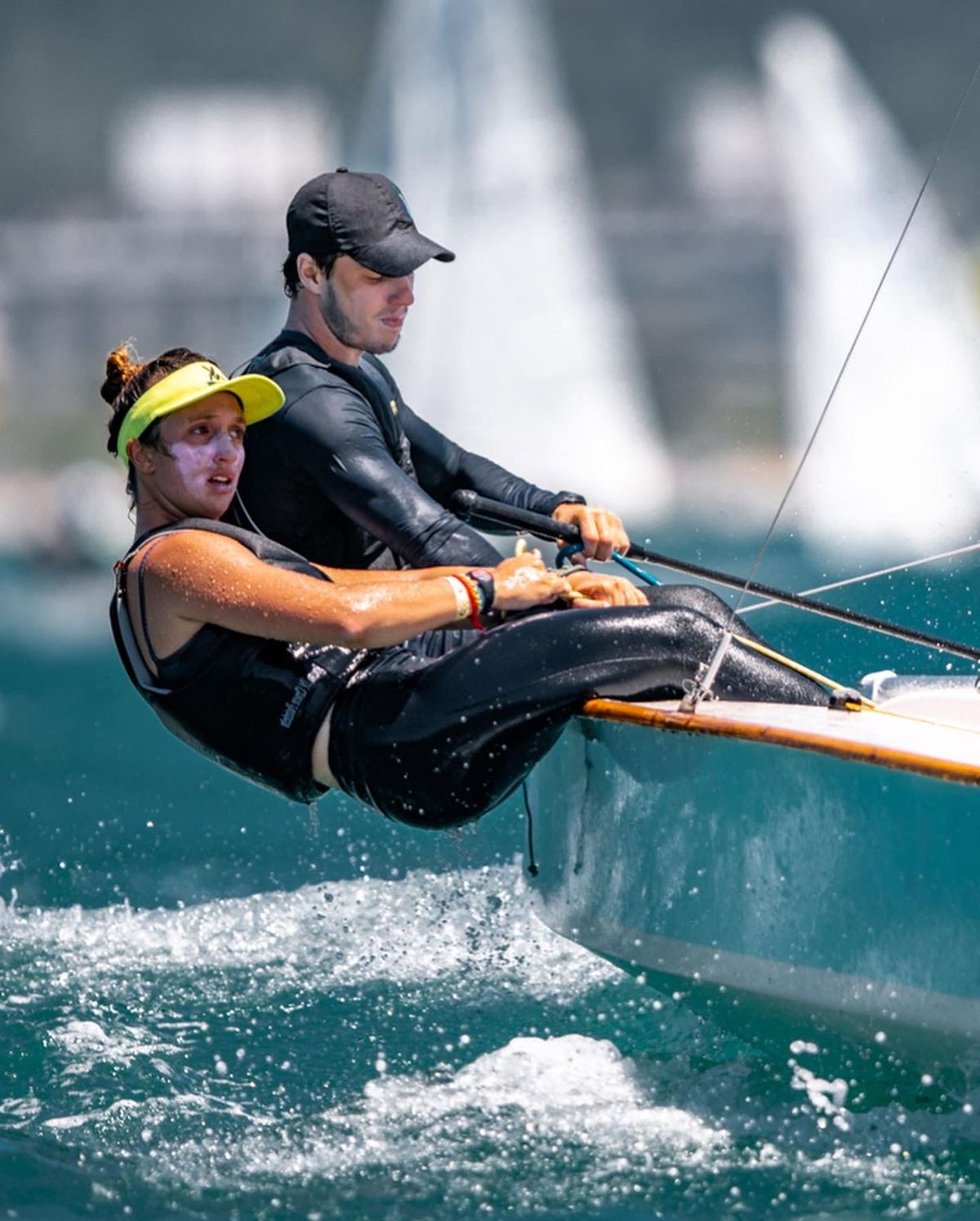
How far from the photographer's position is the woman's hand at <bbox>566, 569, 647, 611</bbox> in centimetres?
369

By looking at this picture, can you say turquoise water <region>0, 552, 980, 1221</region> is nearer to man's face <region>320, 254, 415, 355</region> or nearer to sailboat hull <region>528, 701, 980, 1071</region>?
sailboat hull <region>528, 701, 980, 1071</region>

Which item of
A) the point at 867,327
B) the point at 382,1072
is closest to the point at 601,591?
the point at 382,1072

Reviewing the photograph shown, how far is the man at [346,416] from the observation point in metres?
3.72

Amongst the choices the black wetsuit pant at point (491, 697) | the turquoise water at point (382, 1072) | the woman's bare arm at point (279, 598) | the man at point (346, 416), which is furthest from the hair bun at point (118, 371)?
the turquoise water at point (382, 1072)

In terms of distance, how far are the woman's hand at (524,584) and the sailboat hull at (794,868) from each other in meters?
0.21

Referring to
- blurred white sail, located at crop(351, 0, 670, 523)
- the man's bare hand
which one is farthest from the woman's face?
blurred white sail, located at crop(351, 0, 670, 523)

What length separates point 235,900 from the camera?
5109 millimetres

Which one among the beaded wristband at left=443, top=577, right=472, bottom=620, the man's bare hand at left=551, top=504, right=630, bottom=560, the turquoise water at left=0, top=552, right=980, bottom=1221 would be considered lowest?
the turquoise water at left=0, top=552, right=980, bottom=1221

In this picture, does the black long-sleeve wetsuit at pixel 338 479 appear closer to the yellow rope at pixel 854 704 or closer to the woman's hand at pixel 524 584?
the woman's hand at pixel 524 584

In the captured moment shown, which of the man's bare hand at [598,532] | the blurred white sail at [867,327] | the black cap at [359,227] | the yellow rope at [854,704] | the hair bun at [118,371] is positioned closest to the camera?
the yellow rope at [854,704]

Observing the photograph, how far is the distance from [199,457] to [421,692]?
1.86 ft

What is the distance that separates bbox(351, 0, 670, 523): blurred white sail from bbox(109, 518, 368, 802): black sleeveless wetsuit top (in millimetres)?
9102

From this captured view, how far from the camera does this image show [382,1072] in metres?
3.88

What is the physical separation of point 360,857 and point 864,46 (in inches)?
490
